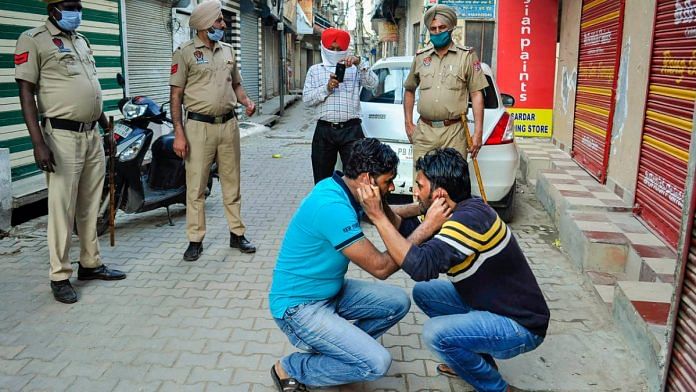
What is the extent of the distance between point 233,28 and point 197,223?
12113 millimetres

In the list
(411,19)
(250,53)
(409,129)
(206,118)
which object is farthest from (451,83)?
(411,19)

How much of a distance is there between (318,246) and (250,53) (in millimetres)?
16523

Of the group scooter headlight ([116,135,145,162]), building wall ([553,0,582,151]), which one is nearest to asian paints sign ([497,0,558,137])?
building wall ([553,0,582,151])

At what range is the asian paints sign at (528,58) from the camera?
9984mm

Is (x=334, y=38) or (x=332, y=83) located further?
(x=334, y=38)

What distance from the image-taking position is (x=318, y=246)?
2721 mm

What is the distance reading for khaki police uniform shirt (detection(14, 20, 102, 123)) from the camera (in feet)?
12.6

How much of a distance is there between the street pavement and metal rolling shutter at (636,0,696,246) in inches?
31.5

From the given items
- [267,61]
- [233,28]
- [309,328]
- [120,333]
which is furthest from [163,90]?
[267,61]

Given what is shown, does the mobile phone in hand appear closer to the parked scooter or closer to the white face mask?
the white face mask

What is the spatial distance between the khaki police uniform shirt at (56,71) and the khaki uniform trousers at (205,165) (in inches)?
Answer: 35.0

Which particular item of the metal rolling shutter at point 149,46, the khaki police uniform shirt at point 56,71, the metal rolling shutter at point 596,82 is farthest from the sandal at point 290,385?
the metal rolling shutter at point 149,46

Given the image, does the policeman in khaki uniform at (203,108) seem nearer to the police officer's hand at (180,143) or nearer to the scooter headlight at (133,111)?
the police officer's hand at (180,143)

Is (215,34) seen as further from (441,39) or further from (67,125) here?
(441,39)
